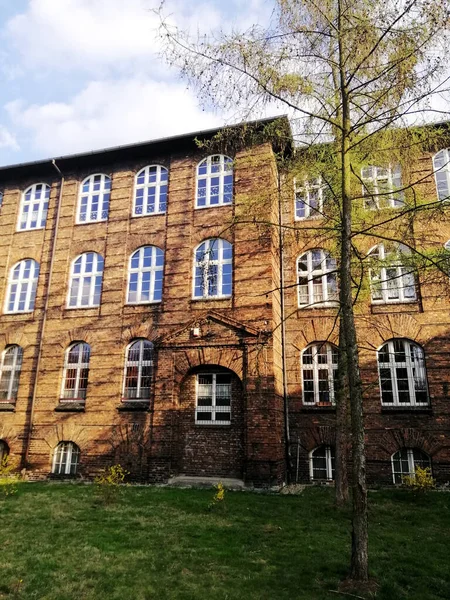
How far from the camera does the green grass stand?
5.75 metres

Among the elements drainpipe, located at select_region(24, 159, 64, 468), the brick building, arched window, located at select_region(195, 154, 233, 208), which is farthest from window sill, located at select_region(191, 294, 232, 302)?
drainpipe, located at select_region(24, 159, 64, 468)

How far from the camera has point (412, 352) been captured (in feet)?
45.5

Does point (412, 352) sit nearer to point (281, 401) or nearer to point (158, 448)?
point (281, 401)

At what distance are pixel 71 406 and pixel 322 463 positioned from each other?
827cm

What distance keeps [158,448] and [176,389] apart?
1796mm

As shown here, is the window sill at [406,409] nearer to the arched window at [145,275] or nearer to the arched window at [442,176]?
the arched window at [442,176]

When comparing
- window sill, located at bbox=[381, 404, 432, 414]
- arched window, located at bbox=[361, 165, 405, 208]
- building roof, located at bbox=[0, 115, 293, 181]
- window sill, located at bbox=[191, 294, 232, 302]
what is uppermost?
building roof, located at bbox=[0, 115, 293, 181]

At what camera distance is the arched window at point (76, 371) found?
1568 centimetres

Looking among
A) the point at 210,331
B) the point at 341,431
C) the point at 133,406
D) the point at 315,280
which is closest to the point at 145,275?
the point at 210,331

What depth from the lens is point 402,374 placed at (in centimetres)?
1376

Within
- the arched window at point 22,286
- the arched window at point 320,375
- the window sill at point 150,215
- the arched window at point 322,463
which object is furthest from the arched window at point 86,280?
the arched window at point 322,463

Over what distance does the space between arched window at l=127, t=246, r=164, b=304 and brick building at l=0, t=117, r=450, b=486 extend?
0.05 meters

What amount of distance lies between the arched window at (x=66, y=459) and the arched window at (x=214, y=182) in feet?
30.3

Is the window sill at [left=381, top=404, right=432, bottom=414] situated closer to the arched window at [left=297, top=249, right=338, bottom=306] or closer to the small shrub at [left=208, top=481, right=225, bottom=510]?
the arched window at [left=297, top=249, right=338, bottom=306]
